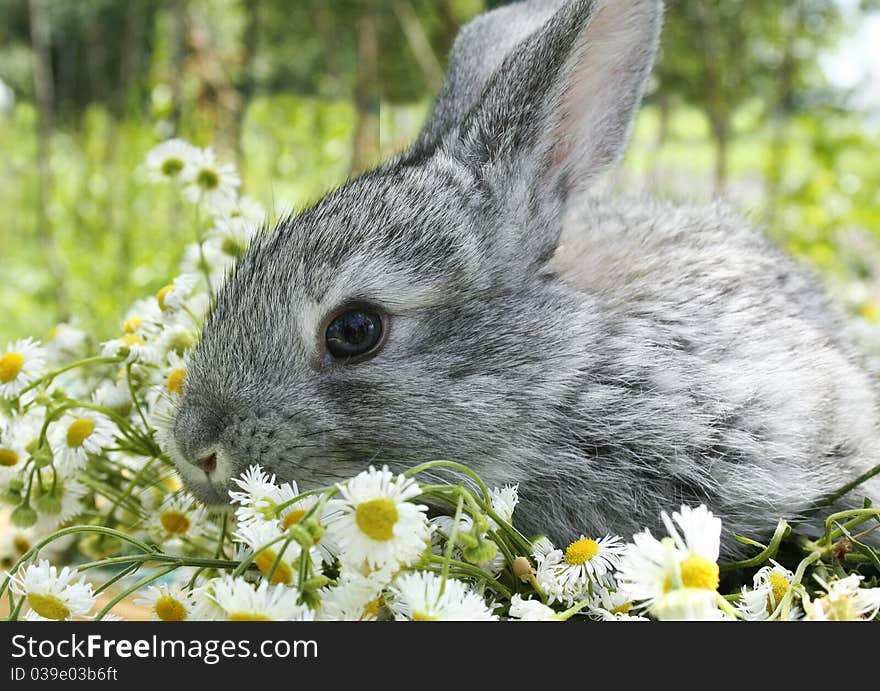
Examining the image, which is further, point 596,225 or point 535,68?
point 596,225

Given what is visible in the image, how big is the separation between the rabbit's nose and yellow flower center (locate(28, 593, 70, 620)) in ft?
1.26

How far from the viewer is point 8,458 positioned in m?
1.65

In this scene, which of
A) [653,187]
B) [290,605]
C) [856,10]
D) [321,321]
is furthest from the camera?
[856,10]

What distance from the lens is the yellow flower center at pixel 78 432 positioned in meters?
1.63

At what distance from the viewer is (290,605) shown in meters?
1.06

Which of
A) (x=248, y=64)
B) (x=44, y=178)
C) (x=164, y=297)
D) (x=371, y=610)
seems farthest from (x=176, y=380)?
(x=248, y=64)

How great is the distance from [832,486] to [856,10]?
18.6 ft

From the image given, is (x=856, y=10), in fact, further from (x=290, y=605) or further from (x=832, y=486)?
(x=290, y=605)

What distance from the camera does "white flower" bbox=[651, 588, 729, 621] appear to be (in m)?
0.96

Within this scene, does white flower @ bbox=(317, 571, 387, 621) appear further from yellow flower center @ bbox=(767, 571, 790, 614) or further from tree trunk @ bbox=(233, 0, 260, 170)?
tree trunk @ bbox=(233, 0, 260, 170)

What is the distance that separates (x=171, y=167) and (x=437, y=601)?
1337 mm

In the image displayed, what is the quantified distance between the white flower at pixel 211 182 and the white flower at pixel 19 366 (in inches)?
20.1
